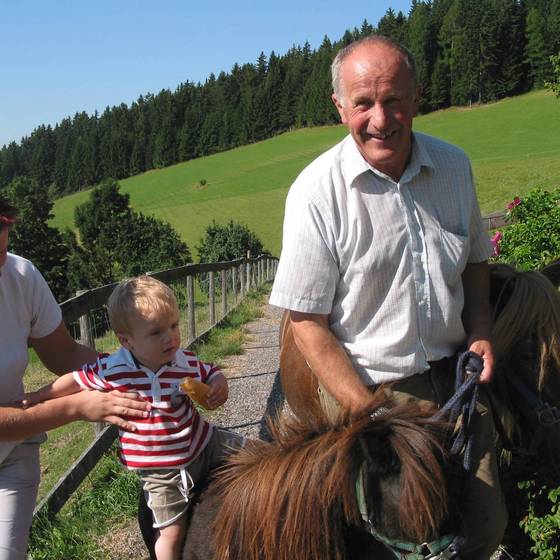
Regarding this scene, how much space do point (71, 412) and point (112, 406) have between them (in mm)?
176

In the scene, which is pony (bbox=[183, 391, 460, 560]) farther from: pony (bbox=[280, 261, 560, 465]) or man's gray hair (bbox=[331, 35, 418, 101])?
man's gray hair (bbox=[331, 35, 418, 101])

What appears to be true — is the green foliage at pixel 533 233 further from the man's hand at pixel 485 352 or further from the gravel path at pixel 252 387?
the man's hand at pixel 485 352

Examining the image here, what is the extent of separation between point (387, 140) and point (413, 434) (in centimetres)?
100

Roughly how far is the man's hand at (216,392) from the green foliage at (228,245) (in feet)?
127

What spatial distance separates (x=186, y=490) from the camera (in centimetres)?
232

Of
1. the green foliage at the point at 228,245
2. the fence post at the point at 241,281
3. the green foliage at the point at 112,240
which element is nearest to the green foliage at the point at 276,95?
the green foliage at the point at 112,240

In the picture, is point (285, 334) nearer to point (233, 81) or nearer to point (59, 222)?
point (59, 222)

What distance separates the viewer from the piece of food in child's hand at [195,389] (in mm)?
2252

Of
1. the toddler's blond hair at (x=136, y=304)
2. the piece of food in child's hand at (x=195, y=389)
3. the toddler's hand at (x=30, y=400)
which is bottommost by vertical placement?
the toddler's hand at (x=30, y=400)

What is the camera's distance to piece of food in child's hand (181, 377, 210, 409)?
2.25 metres

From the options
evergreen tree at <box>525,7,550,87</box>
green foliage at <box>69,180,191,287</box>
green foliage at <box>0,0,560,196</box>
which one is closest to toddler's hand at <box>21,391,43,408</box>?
green foliage at <box>69,180,191,287</box>

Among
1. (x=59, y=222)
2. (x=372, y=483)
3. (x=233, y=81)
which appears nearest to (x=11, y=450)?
(x=372, y=483)

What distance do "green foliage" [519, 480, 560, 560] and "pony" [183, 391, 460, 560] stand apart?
31.8 inches

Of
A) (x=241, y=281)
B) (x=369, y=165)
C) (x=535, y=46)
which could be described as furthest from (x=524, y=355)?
(x=535, y=46)
